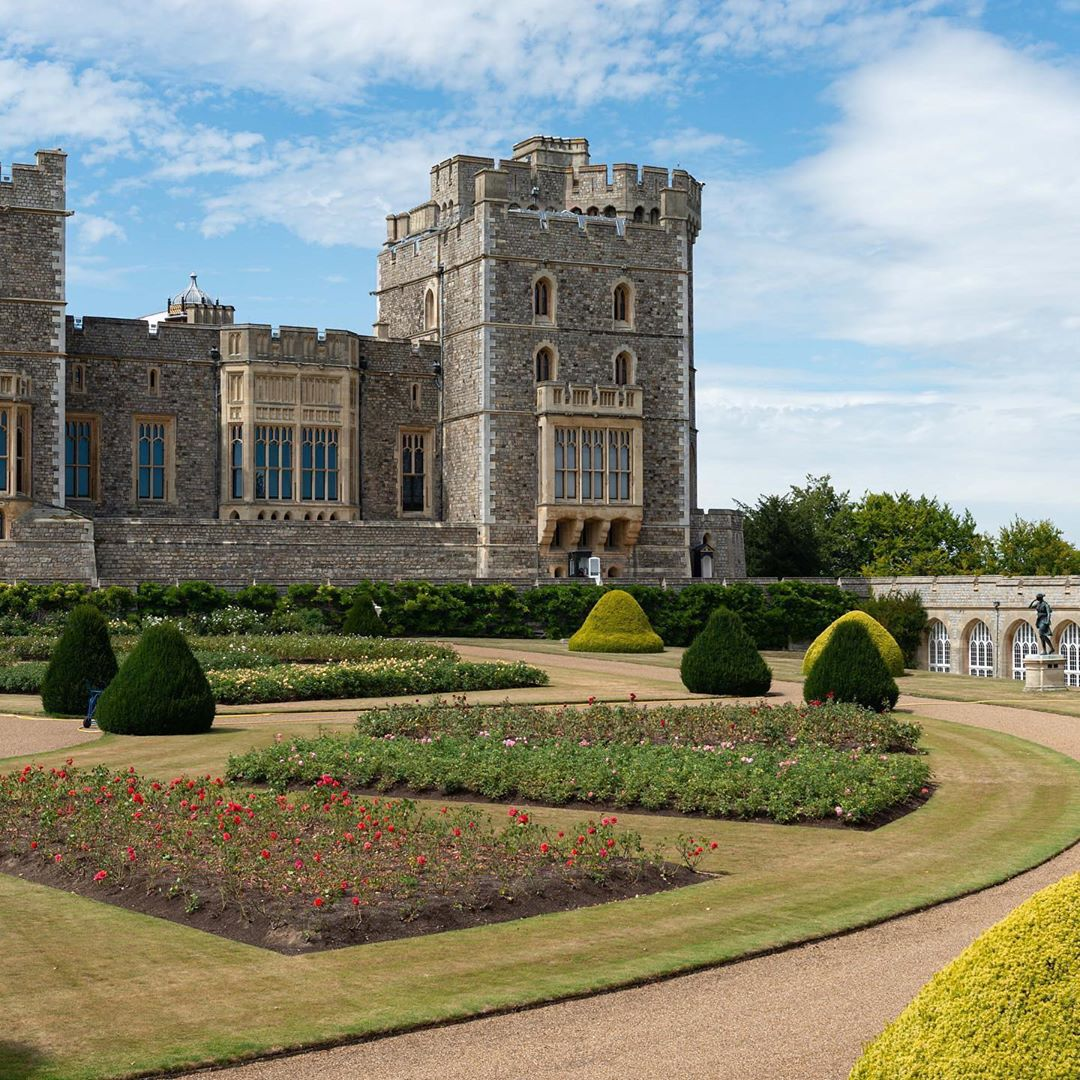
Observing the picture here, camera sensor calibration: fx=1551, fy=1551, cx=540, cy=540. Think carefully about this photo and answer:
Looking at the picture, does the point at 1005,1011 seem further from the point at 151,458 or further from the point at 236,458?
the point at 151,458

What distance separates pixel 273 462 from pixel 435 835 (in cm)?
3513

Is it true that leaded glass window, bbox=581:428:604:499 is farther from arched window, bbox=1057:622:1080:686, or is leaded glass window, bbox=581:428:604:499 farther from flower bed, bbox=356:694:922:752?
flower bed, bbox=356:694:922:752

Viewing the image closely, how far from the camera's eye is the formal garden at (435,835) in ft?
29.6

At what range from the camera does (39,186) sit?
140 feet

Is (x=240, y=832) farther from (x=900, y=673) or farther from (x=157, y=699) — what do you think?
(x=900, y=673)

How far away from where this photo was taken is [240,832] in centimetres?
1226

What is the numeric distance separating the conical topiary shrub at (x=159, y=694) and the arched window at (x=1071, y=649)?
99.7 feet

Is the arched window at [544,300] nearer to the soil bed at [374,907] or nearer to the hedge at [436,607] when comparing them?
the hedge at [436,607]

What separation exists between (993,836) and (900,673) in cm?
1874

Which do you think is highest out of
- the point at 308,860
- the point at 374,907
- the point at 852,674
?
the point at 852,674

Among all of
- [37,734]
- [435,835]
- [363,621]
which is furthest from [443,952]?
[363,621]

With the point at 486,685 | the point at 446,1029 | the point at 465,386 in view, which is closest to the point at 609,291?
the point at 465,386

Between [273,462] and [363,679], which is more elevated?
[273,462]

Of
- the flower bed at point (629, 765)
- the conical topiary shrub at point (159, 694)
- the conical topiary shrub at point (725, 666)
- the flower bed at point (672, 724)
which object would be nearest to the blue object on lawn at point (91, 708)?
the conical topiary shrub at point (159, 694)
